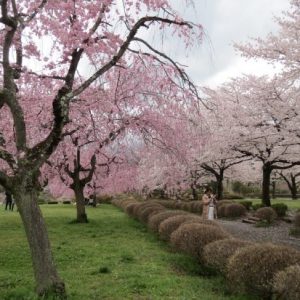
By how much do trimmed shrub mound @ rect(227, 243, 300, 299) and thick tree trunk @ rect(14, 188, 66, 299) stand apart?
2.92m

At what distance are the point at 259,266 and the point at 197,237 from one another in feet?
12.3

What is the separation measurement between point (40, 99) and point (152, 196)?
38146 mm

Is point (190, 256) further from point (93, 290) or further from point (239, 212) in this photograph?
point (239, 212)

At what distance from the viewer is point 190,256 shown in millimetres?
11000

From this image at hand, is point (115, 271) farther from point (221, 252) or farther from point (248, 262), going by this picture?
point (248, 262)

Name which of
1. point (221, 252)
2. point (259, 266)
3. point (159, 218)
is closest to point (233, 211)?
point (159, 218)

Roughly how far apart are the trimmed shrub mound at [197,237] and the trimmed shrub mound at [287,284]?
4.07m

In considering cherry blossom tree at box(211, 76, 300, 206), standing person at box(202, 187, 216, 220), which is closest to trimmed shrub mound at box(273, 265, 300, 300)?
cherry blossom tree at box(211, 76, 300, 206)

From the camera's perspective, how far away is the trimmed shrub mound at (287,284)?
5.54 metres

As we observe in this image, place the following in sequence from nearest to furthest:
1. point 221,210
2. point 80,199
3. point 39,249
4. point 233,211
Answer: point 39,249 < point 80,199 < point 233,211 < point 221,210

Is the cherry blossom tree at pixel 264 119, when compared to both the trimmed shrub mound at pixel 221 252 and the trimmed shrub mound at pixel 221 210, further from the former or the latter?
the trimmed shrub mound at pixel 221 252

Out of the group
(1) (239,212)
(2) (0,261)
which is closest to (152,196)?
(1) (239,212)

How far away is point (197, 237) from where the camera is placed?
10477 millimetres

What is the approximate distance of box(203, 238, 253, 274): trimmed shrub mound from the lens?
8514 mm
